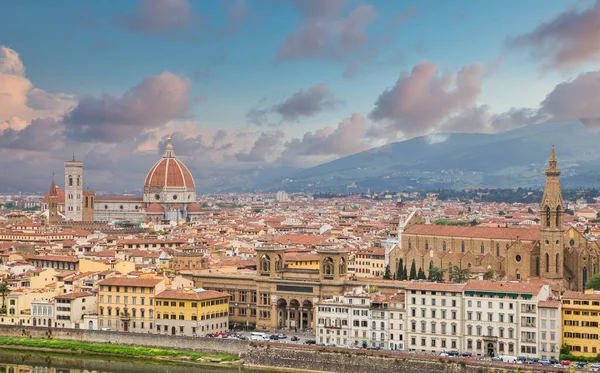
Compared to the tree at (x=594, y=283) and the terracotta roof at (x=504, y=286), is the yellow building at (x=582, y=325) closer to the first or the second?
the terracotta roof at (x=504, y=286)

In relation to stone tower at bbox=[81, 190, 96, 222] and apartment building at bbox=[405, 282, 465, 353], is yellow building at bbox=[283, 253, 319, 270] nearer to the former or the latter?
apartment building at bbox=[405, 282, 465, 353]

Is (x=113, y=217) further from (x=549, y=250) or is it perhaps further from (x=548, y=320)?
(x=548, y=320)

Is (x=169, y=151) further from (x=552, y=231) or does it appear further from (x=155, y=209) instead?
(x=552, y=231)

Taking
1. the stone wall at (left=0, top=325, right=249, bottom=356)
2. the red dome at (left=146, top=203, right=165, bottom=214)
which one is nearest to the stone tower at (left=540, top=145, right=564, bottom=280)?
the stone wall at (left=0, top=325, right=249, bottom=356)

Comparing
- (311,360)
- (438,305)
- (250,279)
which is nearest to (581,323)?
(438,305)

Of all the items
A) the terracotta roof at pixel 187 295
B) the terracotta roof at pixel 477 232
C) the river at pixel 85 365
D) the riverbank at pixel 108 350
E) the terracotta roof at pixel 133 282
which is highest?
the terracotta roof at pixel 477 232

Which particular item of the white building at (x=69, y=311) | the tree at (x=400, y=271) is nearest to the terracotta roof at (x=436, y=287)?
the tree at (x=400, y=271)
